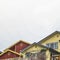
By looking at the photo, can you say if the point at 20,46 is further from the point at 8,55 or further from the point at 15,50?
the point at 8,55

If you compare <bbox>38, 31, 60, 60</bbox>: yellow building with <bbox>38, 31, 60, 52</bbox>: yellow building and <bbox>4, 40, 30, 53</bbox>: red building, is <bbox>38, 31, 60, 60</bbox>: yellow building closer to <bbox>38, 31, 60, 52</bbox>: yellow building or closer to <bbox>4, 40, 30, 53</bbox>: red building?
<bbox>38, 31, 60, 52</bbox>: yellow building

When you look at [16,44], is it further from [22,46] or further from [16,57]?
[16,57]

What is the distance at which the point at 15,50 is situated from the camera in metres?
58.2

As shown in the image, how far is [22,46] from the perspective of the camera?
185 feet

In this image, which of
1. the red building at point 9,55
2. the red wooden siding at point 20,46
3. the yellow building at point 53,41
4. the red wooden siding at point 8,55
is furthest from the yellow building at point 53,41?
the red wooden siding at point 8,55

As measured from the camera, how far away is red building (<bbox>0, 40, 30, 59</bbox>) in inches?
2035

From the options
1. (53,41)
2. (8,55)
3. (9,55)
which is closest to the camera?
(53,41)

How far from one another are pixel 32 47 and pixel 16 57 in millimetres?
4252

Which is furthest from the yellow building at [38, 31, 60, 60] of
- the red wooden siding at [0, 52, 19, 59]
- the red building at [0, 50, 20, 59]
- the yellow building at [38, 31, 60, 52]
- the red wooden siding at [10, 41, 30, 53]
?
the red wooden siding at [0, 52, 19, 59]

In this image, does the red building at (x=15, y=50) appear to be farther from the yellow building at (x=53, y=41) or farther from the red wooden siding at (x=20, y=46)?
the yellow building at (x=53, y=41)

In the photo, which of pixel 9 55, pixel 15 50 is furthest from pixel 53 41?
pixel 15 50

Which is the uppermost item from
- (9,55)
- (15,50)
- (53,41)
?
(53,41)

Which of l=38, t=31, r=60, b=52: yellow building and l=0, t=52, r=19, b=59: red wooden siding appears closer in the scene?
l=38, t=31, r=60, b=52: yellow building

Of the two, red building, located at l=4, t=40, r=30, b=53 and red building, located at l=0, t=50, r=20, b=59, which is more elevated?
red building, located at l=4, t=40, r=30, b=53
